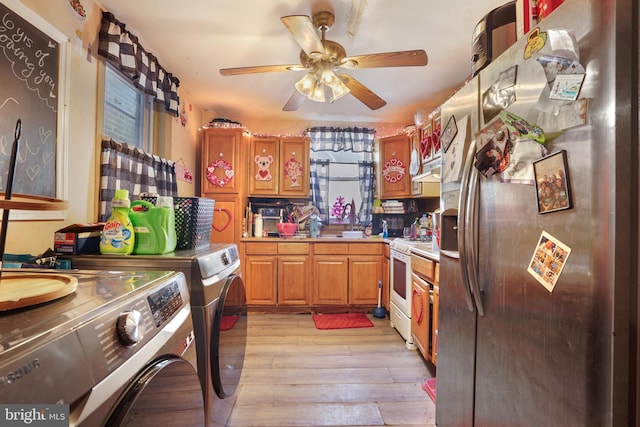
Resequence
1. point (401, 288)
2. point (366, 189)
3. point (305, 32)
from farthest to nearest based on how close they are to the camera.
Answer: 1. point (366, 189)
2. point (401, 288)
3. point (305, 32)

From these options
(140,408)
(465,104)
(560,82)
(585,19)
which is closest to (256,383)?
(140,408)

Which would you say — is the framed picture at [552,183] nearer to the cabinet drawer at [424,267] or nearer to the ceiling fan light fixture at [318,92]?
the cabinet drawer at [424,267]

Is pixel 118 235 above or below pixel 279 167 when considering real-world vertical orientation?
below

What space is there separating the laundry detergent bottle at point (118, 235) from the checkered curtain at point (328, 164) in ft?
8.88

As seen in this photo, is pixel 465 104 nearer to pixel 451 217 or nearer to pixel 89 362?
pixel 451 217

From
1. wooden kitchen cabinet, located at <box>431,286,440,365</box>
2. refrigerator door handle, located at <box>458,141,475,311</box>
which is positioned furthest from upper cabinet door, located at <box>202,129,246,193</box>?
refrigerator door handle, located at <box>458,141,475,311</box>

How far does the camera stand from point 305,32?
167cm

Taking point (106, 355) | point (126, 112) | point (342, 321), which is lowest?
point (342, 321)

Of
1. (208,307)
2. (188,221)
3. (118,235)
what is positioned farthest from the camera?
(188,221)

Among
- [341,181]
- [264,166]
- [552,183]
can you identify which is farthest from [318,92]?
[552,183]

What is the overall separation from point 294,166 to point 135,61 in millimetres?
1923

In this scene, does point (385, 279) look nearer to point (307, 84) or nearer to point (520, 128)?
point (307, 84)

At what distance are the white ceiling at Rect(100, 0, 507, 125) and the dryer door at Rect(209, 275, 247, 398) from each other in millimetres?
1707

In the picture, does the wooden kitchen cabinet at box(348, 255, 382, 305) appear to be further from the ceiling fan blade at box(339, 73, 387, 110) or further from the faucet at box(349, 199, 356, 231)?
the ceiling fan blade at box(339, 73, 387, 110)
